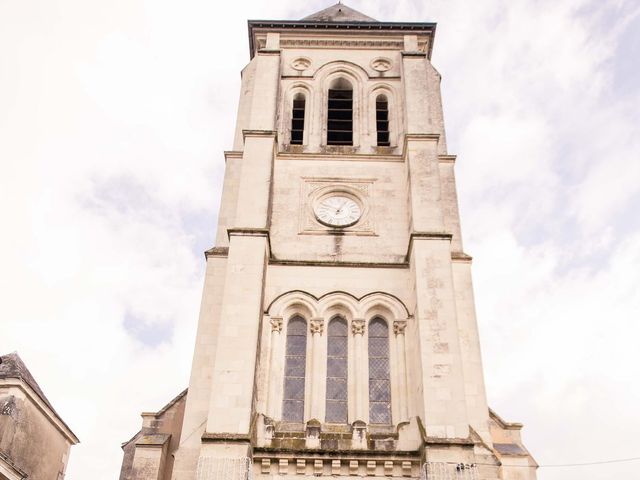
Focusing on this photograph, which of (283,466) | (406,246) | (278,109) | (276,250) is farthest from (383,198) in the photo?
(283,466)

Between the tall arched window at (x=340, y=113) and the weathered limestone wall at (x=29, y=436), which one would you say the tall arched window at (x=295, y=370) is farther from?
the tall arched window at (x=340, y=113)

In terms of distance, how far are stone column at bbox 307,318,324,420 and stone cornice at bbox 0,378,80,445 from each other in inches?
264

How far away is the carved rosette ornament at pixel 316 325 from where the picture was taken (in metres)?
16.0

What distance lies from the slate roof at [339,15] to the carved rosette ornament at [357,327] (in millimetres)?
12215

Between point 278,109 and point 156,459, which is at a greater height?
point 278,109

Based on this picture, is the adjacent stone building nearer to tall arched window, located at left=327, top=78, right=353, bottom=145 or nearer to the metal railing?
the metal railing

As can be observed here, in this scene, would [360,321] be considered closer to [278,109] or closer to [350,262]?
[350,262]

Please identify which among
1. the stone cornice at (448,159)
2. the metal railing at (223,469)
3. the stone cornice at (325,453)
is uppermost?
the stone cornice at (448,159)

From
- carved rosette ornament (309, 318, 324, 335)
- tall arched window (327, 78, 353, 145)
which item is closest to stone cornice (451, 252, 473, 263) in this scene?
carved rosette ornament (309, 318, 324, 335)

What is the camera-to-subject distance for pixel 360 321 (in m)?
16.1

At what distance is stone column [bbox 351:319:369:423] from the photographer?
14875mm

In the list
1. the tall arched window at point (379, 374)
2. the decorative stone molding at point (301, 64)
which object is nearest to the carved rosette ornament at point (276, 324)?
the tall arched window at point (379, 374)

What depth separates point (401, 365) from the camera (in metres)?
15.5

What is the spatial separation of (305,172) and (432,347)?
6.63m
